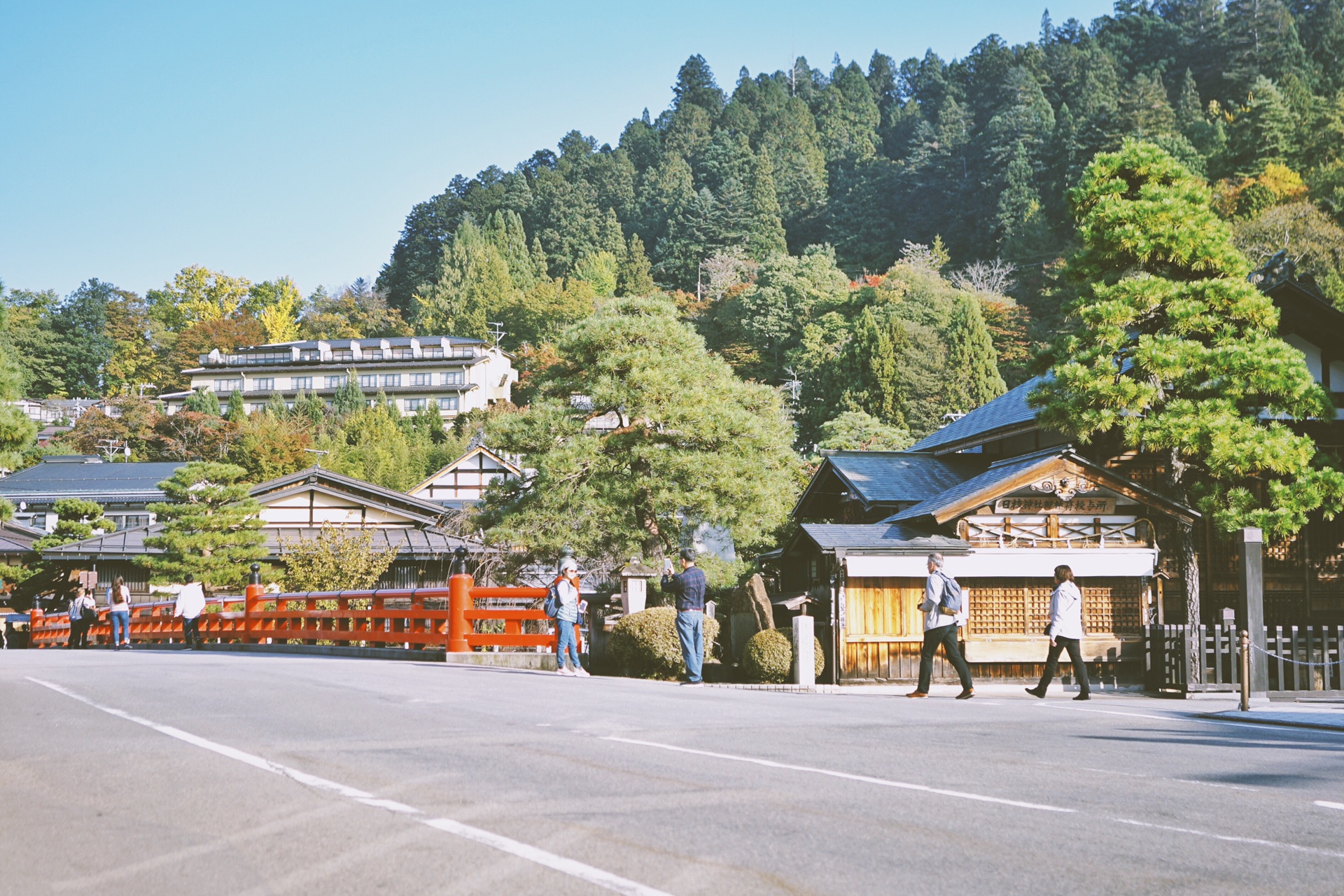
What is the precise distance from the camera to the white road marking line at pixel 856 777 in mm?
6848

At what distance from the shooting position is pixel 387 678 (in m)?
15.9

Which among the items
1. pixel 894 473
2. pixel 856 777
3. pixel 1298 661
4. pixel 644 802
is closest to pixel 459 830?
pixel 644 802

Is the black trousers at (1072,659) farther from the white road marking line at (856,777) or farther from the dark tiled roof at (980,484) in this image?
the white road marking line at (856,777)

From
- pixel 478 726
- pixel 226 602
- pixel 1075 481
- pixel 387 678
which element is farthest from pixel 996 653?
pixel 226 602

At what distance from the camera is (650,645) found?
1970cm

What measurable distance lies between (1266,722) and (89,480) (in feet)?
205

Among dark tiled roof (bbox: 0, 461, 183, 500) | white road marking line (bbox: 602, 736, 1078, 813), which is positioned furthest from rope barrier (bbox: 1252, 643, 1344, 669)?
dark tiled roof (bbox: 0, 461, 183, 500)

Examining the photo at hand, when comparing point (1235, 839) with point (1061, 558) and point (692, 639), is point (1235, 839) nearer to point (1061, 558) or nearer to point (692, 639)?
point (692, 639)

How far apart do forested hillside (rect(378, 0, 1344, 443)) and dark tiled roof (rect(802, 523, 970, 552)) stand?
29977mm

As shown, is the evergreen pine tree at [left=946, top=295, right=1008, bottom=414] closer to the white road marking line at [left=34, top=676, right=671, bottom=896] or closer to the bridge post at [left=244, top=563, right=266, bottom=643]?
the bridge post at [left=244, top=563, right=266, bottom=643]

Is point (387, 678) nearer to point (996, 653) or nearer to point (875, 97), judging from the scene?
point (996, 653)

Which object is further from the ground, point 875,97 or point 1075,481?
point 875,97

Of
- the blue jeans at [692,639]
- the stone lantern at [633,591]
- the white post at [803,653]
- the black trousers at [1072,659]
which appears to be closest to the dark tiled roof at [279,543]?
the stone lantern at [633,591]

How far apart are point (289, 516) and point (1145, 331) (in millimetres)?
33518
